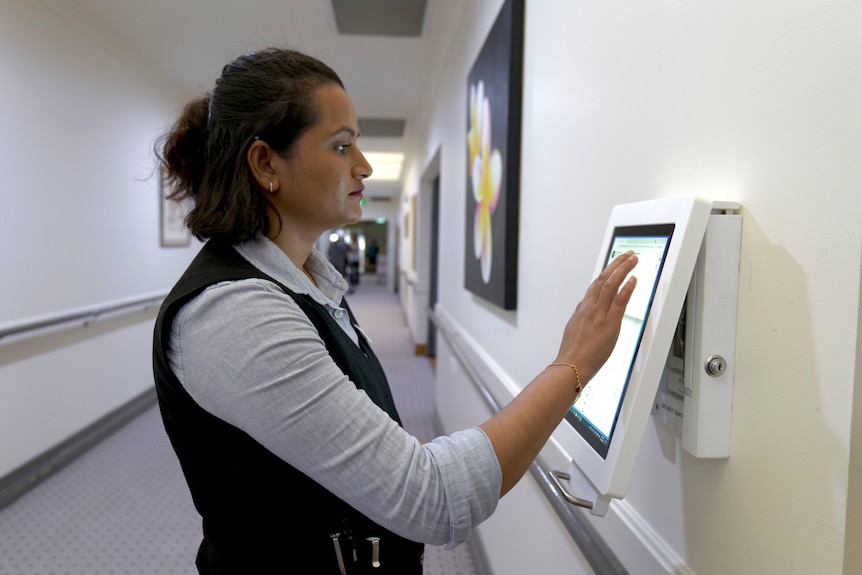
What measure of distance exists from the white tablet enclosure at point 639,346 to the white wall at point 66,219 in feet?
10.2

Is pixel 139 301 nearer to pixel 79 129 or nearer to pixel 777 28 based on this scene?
pixel 79 129

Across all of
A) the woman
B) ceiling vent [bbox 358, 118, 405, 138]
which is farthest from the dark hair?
ceiling vent [bbox 358, 118, 405, 138]

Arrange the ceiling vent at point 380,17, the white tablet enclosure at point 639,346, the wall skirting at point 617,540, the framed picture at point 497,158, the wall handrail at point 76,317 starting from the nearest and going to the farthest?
the white tablet enclosure at point 639,346 → the wall skirting at point 617,540 → the framed picture at point 497,158 → the wall handrail at point 76,317 → the ceiling vent at point 380,17

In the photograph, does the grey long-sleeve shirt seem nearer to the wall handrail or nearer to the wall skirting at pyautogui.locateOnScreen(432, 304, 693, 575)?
the wall skirting at pyautogui.locateOnScreen(432, 304, 693, 575)

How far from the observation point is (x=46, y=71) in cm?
325

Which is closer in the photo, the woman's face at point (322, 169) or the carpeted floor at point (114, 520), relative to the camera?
the woman's face at point (322, 169)

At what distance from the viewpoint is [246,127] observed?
917 millimetres

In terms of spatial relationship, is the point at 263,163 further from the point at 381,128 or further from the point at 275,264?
the point at 381,128

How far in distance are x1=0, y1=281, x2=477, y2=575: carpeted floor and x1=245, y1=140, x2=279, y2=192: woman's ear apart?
6.95ft

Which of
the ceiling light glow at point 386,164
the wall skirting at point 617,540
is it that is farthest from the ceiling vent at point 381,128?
the wall skirting at point 617,540

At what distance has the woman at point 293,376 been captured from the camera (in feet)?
2.36

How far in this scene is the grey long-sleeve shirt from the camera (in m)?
0.71

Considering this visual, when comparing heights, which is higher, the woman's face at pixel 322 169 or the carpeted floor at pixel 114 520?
the woman's face at pixel 322 169

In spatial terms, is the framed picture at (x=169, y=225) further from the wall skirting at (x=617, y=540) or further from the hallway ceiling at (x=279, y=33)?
the wall skirting at (x=617, y=540)
